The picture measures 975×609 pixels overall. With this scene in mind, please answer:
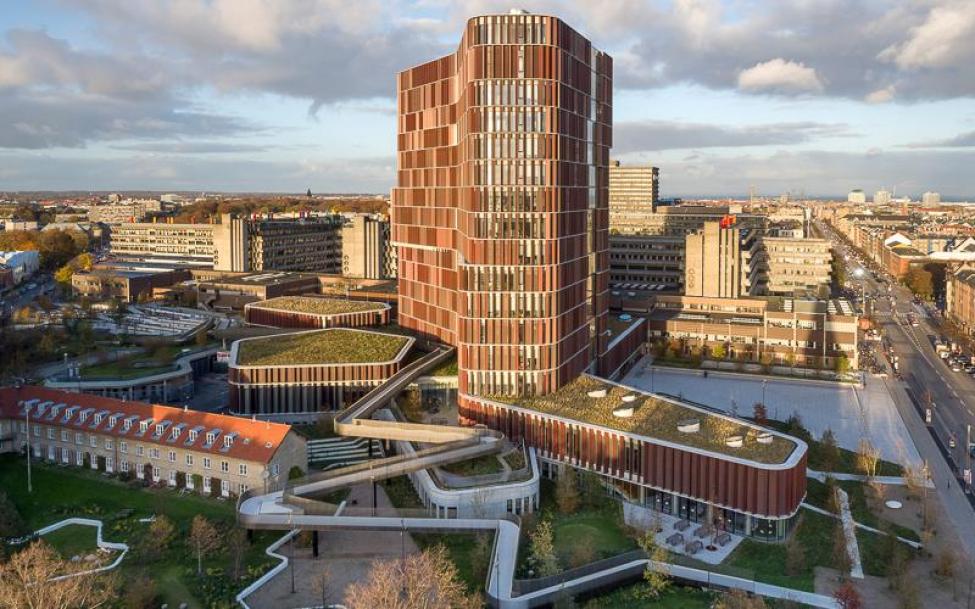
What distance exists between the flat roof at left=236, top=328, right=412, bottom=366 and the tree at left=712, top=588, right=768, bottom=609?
4307cm

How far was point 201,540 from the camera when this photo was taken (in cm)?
4506

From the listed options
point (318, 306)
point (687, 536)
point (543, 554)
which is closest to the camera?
point (543, 554)

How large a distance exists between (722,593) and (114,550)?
35.2 meters

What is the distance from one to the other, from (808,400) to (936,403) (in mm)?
12670

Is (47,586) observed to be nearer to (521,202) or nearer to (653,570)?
(653,570)

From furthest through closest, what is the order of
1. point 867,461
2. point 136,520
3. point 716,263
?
point 716,263
point 867,461
point 136,520

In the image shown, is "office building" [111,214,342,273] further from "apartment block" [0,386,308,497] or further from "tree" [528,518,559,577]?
"tree" [528,518,559,577]

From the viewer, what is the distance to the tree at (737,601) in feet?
124

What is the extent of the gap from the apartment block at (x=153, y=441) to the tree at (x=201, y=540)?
5.67 m

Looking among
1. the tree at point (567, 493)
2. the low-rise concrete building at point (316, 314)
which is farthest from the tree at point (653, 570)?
the low-rise concrete building at point (316, 314)

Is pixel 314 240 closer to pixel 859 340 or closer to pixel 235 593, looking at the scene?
pixel 859 340

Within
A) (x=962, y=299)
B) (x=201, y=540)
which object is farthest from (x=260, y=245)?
(x=962, y=299)

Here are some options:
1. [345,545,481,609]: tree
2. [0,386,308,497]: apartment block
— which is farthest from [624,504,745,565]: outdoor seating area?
[0,386,308,497]: apartment block

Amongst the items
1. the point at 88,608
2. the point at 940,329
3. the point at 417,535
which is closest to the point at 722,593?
the point at 417,535
